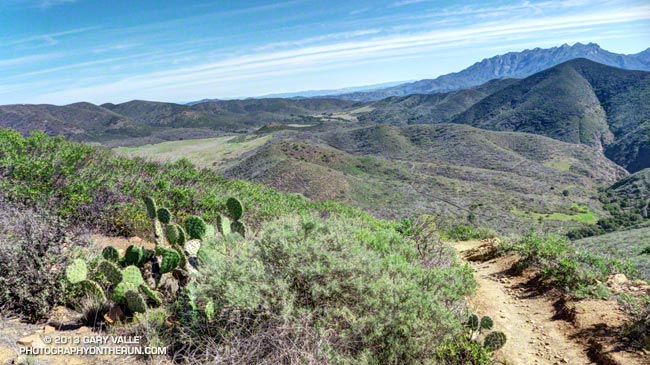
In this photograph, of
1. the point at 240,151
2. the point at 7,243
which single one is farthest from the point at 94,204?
the point at 240,151

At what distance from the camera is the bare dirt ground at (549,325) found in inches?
177

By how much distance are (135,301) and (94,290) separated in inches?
25.9

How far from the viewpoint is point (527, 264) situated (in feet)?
25.4

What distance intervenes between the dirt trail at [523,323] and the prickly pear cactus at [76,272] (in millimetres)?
4973

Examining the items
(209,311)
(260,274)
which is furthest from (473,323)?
(209,311)

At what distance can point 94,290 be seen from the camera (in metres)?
4.04

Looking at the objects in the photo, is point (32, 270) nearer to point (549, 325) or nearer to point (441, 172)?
point (549, 325)

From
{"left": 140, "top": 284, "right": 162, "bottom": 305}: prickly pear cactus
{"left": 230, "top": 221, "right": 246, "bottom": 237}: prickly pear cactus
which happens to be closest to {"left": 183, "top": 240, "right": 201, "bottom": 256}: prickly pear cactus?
{"left": 230, "top": 221, "right": 246, "bottom": 237}: prickly pear cactus

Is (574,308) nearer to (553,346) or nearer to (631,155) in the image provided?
(553,346)

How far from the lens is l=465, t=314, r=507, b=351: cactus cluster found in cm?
428

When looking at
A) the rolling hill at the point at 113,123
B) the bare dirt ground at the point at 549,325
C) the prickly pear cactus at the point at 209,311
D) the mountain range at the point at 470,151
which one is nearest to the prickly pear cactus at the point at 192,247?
the prickly pear cactus at the point at 209,311

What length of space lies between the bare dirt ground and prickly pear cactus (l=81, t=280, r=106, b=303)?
15.5 feet

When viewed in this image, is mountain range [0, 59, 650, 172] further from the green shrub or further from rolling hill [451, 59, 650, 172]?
the green shrub

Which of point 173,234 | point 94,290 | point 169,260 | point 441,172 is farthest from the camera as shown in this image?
point 441,172
